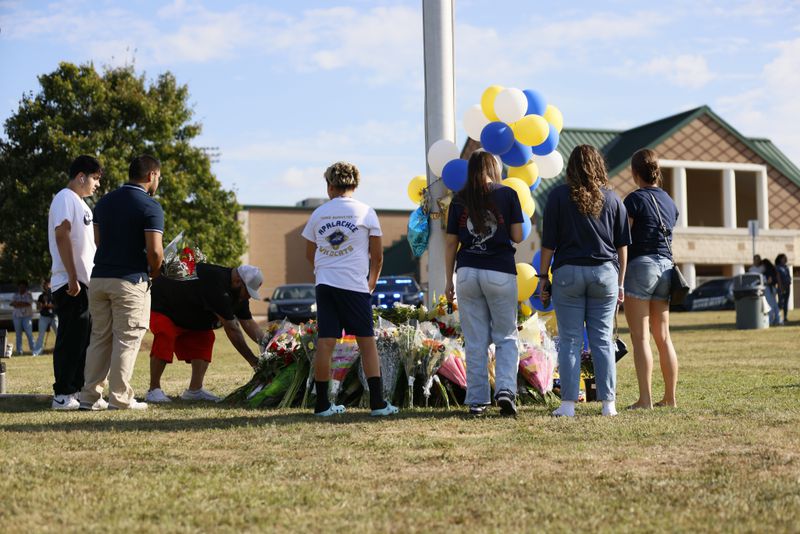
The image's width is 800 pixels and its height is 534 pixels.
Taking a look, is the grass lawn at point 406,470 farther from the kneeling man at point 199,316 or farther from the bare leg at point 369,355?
the kneeling man at point 199,316

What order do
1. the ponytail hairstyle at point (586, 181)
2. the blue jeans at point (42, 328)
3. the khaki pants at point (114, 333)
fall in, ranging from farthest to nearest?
the blue jeans at point (42, 328) → the khaki pants at point (114, 333) → the ponytail hairstyle at point (586, 181)

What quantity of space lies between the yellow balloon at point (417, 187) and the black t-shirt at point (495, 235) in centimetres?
249

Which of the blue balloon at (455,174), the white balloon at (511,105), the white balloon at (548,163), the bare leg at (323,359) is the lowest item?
the bare leg at (323,359)

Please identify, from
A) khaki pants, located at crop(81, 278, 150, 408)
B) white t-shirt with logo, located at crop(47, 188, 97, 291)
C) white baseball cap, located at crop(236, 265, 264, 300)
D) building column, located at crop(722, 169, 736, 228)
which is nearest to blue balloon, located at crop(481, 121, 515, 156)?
white baseball cap, located at crop(236, 265, 264, 300)

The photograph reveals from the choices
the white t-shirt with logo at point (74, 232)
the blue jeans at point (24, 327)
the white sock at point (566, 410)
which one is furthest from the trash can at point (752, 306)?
the white t-shirt with logo at point (74, 232)

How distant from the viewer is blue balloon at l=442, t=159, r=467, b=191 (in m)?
7.85

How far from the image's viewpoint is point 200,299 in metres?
7.94

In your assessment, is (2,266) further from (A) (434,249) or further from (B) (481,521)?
(B) (481,521)

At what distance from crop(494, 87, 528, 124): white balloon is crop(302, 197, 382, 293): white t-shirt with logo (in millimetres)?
2195

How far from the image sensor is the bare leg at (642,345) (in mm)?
6773

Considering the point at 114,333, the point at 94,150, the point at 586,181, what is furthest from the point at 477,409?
the point at 94,150

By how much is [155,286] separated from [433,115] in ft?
9.28

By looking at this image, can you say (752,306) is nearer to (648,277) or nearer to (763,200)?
(648,277)

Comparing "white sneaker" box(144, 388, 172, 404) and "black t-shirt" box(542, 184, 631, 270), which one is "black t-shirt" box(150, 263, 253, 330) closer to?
"white sneaker" box(144, 388, 172, 404)
